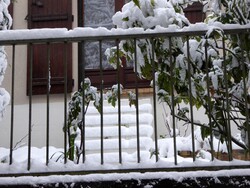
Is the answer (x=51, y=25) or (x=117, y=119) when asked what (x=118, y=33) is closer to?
(x=117, y=119)

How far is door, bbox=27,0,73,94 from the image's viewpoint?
23.1 feet

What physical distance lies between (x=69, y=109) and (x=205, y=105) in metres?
1.26

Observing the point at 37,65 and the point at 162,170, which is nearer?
the point at 162,170

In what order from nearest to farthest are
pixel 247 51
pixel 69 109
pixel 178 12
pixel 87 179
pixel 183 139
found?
pixel 87 179 → pixel 247 51 → pixel 178 12 → pixel 69 109 → pixel 183 139

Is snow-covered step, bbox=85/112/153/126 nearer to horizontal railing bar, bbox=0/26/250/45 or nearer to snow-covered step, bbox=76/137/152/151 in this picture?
snow-covered step, bbox=76/137/152/151

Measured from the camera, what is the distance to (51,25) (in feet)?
23.9

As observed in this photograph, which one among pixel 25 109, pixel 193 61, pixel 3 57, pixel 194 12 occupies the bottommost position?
pixel 25 109

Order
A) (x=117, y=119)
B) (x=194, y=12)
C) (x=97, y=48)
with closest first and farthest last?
(x=117, y=119)
(x=194, y=12)
(x=97, y=48)

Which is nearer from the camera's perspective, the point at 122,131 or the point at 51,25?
the point at 122,131

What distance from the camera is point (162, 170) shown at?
316 centimetres

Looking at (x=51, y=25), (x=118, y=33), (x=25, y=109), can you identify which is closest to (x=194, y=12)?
(x=51, y=25)

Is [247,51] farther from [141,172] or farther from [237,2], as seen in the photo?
[141,172]

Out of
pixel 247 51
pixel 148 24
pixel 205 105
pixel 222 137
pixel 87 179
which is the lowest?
pixel 87 179

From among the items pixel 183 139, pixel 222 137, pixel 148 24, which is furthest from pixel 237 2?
pixel 183 139
